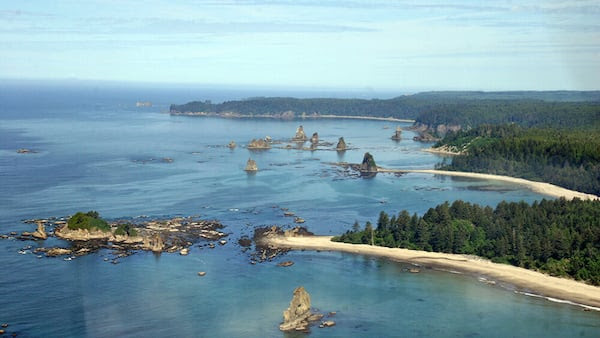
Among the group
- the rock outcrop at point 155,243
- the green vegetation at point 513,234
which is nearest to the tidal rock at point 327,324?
the green vegetation at point 513,234

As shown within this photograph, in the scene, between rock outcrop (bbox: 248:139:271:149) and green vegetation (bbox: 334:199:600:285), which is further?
rock outcrop (bbox: 248:139:271:149)

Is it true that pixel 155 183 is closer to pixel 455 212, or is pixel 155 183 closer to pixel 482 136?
pixel 455 212

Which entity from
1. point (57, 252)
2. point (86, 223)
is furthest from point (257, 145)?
point (57, 252)

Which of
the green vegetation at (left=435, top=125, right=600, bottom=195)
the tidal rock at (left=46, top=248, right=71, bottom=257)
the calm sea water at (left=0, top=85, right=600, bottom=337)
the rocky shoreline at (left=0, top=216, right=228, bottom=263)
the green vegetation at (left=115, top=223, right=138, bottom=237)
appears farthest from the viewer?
the green vegetation at (left=435, top=125, right=600, bottom=195)

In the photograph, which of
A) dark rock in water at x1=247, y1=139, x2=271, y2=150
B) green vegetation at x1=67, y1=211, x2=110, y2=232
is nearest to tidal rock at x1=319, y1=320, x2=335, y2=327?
green vegetation at x1=67, y1=211, x2=110, y2=232

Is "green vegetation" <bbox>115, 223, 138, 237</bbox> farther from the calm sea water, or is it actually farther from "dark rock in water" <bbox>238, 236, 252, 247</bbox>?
"dark rock in water" <bbox>238, 236, 252, 247</bbox>

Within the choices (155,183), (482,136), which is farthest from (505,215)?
(482,136)

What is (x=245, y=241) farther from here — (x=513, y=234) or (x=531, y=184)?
(x=531, y=184)

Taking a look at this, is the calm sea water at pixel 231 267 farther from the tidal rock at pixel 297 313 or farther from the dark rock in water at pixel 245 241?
the dark rock in water at pixel 245 241
